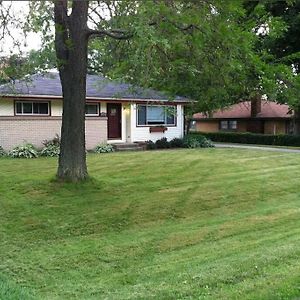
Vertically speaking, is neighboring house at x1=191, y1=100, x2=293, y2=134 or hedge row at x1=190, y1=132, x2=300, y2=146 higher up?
neighboring house at x1=191, y1=100, x2=293, y2=134

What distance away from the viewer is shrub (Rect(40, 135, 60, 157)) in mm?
19069

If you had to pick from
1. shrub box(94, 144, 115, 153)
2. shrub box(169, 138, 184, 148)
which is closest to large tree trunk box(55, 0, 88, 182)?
shrub box(94, 144, 115, 153)

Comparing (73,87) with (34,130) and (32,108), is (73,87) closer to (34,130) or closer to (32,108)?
(34,130)

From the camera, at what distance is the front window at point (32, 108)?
66.1 feet

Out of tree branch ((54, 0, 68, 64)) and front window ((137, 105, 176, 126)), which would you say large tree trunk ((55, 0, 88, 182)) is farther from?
front window ((137, 105, 176, 126))

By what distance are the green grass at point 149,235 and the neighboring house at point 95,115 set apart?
15.9 feet

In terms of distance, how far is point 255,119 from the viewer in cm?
4019

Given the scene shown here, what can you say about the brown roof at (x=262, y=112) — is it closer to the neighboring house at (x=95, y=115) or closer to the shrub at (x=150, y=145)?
the neighboring house at (x=95, y=115)

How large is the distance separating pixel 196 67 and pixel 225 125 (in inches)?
1382

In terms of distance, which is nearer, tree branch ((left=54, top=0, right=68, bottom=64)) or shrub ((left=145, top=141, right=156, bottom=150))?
tree branch ((left=54, top=0, right=68, bottom=64))

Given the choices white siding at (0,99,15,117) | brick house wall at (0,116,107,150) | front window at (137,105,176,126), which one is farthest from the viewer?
front window at (137,105,176,126)

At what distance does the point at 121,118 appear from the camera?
963 inches

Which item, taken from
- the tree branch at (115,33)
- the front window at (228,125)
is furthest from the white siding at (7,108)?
the front window at (228,125)

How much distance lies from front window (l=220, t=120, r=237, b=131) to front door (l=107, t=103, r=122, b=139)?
66.2 ft
